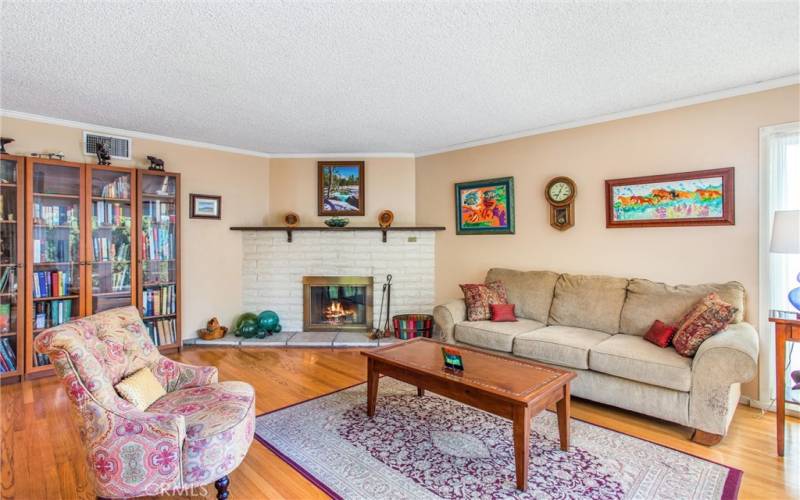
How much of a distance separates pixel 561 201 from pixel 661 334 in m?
1.55

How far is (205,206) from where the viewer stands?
466 centimetres

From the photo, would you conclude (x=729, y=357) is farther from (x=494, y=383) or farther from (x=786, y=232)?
(x=494, y=383)

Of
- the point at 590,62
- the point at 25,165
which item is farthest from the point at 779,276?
the point at 25,165

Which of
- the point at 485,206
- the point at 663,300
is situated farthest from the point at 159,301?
the point at 663,300

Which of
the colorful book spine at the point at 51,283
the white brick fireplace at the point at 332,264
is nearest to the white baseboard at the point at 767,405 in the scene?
the white brick fireplace at the point at 332,264

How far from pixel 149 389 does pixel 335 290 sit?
3.10m

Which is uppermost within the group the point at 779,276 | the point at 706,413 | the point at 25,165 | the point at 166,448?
the point at 25,165

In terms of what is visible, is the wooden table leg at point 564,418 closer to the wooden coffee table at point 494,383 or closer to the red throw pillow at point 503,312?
the wooden coffee table at point 494,383

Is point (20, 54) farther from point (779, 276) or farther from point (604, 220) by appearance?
point (779, 276)

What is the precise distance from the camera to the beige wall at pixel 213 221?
177 inches

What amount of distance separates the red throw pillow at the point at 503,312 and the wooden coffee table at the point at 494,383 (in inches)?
40.6

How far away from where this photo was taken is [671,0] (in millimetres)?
1891

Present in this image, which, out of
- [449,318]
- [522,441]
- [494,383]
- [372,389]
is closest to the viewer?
[522,441]

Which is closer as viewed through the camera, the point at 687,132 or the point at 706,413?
the point at 706,413
